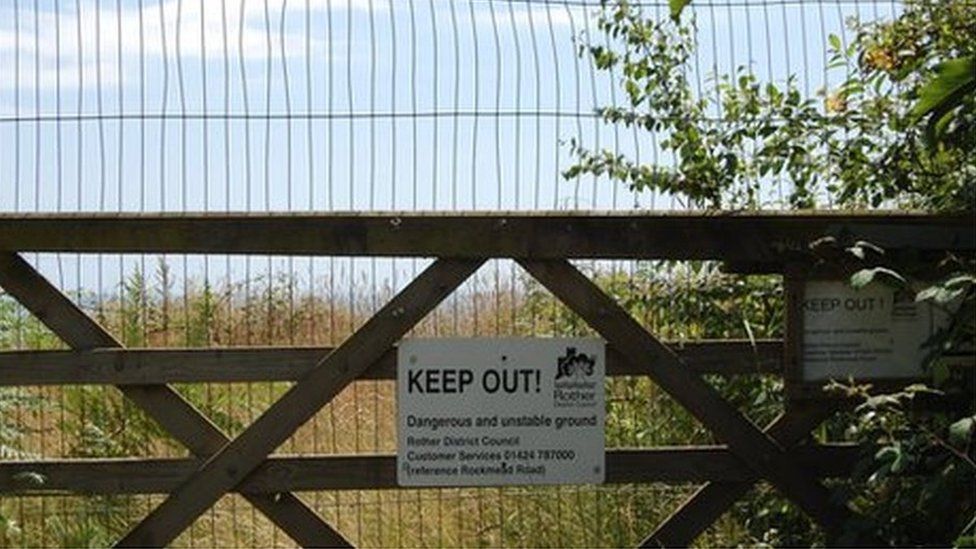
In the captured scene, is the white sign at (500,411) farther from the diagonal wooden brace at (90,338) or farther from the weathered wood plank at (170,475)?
the diagonal wooden brace at (90,338)

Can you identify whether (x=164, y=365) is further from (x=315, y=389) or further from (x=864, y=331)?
(x=864, y=331)

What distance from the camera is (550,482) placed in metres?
6.54

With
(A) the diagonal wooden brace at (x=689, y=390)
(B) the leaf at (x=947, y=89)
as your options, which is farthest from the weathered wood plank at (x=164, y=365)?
(B) the leaf at (x=947, y=89)

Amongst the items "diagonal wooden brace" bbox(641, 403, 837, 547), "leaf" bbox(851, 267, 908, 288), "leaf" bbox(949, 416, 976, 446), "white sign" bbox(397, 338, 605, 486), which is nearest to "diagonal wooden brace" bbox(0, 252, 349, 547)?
"white sign" bbox(397, 338, 605, 486)

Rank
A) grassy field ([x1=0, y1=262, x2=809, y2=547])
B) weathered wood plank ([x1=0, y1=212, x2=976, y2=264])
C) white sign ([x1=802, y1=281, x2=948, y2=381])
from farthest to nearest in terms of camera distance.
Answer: grassy field ([x1=0, y1=262, x2=809, y2=547]), white sign ([x1=802, y1=281, x2=948, y2=381]), weathered wood plank ([x1=0, y1=212, x2=976, y2=264])

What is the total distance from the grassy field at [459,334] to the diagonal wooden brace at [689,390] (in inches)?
15.4

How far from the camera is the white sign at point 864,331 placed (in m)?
6.59

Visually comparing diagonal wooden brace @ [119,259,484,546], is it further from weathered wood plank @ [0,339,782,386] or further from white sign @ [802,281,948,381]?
white sign @ [802,281,948,381]

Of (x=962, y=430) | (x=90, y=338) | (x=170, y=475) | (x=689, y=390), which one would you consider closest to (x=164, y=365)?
(x=90, y=338)

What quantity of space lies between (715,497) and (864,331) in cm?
92

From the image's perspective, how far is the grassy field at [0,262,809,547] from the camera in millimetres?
7164

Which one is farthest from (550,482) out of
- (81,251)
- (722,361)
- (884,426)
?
(81,251)

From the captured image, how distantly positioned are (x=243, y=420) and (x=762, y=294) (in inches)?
112

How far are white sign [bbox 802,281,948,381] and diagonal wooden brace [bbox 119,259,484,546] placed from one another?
148 centimetres
